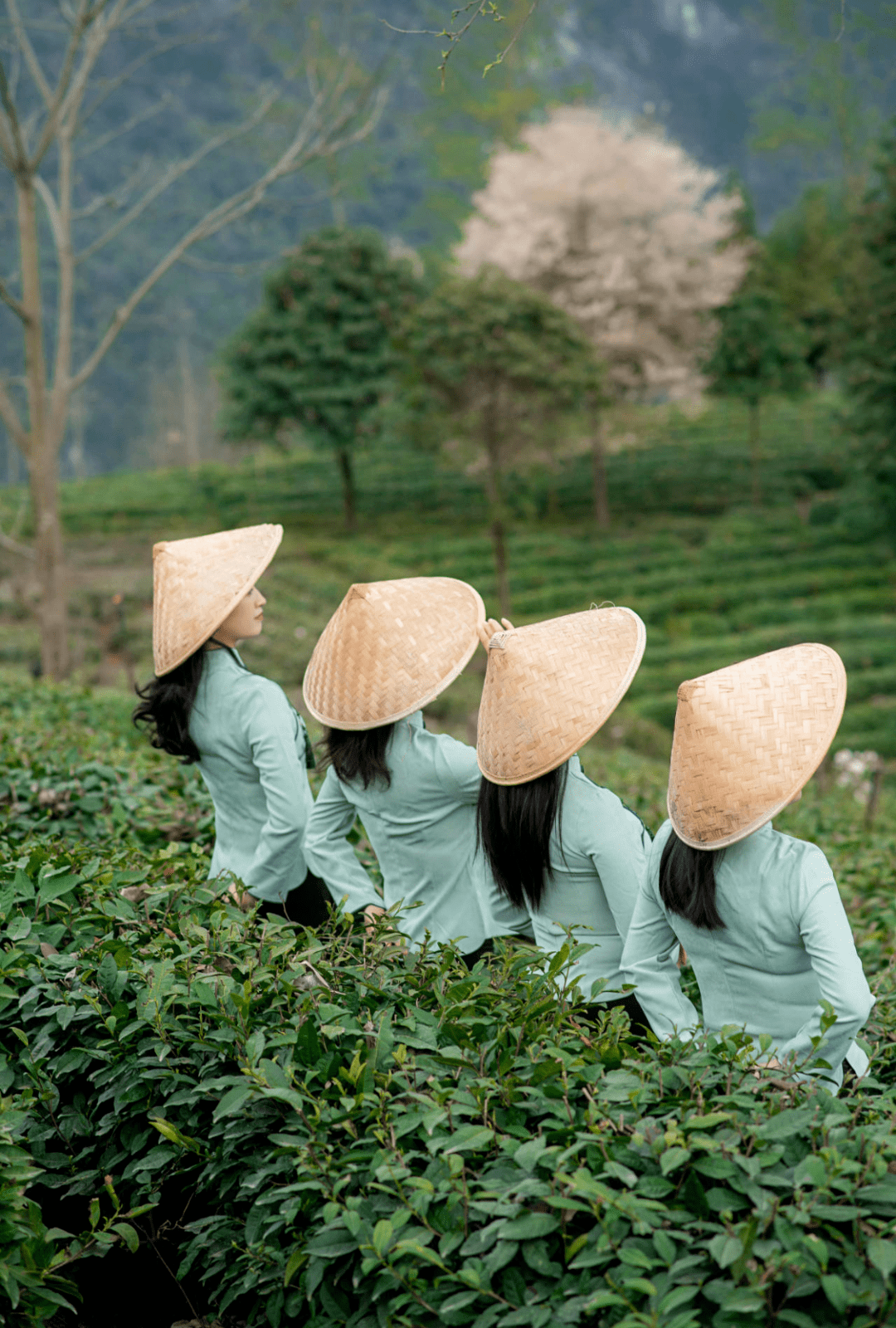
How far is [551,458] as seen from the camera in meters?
17.3

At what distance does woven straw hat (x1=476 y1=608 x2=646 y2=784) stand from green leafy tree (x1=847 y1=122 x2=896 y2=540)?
15725 millimetres

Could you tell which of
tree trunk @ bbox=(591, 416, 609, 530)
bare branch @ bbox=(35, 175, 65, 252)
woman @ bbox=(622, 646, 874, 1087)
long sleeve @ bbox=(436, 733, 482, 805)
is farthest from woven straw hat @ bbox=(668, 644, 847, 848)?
tree trunk @ bbox=(591, 416, 609, 530)

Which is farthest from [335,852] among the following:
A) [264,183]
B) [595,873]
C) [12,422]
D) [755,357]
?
[755,357]

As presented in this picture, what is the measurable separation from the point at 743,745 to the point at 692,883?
0.88 feet

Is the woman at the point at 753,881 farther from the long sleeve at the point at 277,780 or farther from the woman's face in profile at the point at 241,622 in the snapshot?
the woman's face in profile at the point at 241,622

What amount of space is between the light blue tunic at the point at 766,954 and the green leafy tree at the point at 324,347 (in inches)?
704

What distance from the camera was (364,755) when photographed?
7.86ft

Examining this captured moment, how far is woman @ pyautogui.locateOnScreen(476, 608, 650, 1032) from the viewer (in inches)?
82.4

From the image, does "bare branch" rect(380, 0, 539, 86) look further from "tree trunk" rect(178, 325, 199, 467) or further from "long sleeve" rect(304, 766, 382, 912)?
"tree trunk" rect(178, 325, 199, 467)

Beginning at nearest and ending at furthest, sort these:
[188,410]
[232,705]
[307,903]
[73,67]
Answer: [232,705] → [307,903] → [73,67] → [188,410]

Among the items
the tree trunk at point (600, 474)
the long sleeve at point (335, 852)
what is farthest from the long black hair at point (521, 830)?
the tree trunk at point (600, 474)

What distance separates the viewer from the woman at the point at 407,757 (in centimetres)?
235

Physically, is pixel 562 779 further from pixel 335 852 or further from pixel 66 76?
pixel 66 76

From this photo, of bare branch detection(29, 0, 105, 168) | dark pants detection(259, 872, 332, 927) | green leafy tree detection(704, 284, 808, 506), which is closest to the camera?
dark pants detection(259, 872, 332, 927)
